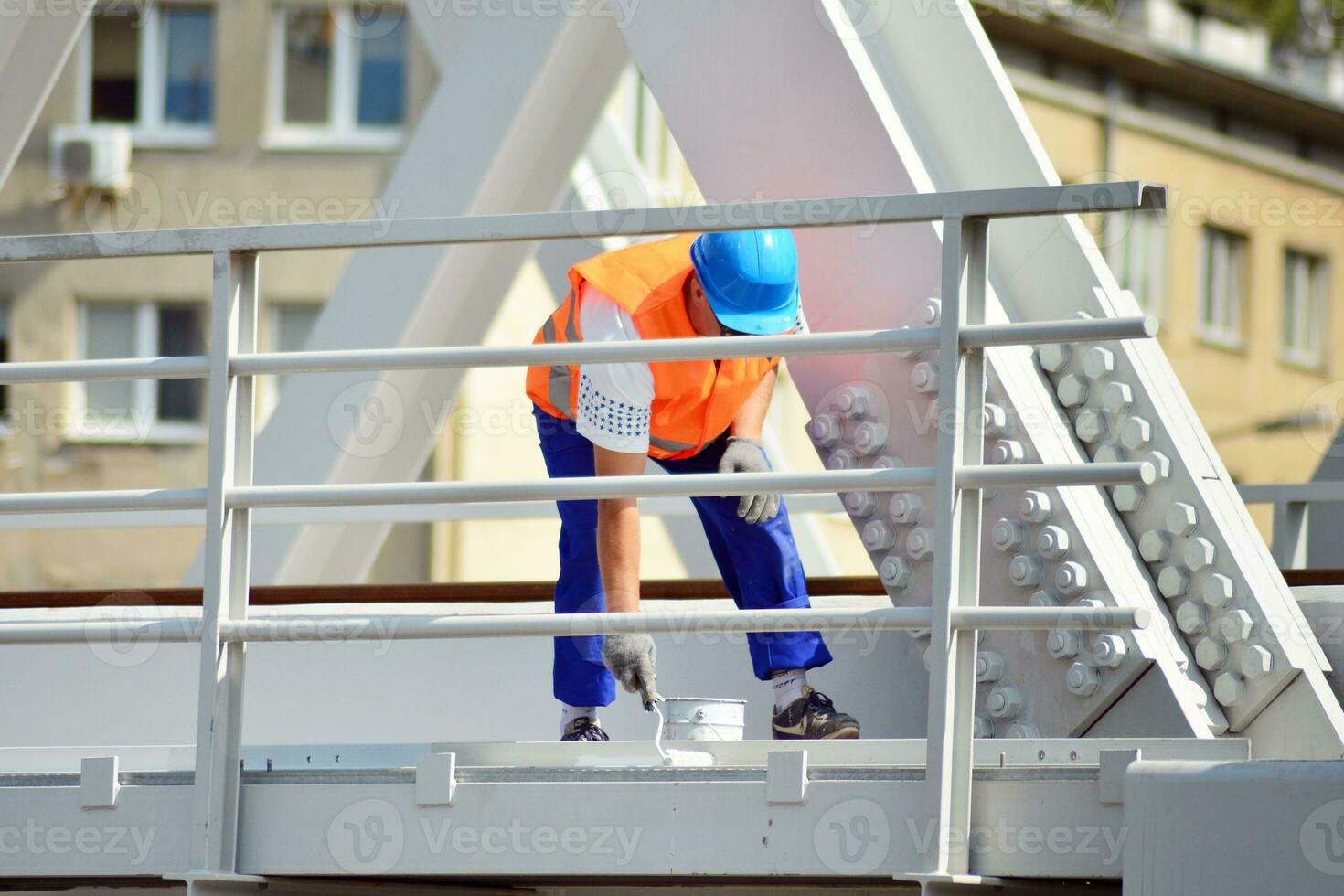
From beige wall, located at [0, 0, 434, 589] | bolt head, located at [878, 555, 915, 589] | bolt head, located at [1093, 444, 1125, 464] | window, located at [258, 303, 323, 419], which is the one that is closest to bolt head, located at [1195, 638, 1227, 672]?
bolt head, located at [1093, 444, 1125, 464]

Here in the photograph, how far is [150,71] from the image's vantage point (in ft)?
112

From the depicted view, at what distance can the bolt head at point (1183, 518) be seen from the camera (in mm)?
5051

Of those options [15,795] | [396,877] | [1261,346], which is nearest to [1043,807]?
[396,877]

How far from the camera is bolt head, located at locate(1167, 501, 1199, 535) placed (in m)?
5.05

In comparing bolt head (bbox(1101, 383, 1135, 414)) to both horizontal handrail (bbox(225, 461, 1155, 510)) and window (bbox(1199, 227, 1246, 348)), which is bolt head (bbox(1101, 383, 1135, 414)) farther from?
window (bbox(1199, 227, 1246, 348))

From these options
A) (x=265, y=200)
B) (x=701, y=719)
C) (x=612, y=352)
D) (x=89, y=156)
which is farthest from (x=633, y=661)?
(x=89, y=156)

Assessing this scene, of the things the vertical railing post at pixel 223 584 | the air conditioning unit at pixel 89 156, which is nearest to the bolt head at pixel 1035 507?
the vertical railing post at pixel 223 584

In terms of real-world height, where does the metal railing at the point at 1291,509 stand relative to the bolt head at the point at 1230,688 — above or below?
above

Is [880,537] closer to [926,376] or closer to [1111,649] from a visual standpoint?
[926,376]

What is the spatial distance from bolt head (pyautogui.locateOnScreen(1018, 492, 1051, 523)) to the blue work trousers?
0.58 meters

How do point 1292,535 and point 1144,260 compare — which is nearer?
point 1292,535

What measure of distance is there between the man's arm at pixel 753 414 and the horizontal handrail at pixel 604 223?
1037 millimetres

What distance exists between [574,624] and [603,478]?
0.28 metres

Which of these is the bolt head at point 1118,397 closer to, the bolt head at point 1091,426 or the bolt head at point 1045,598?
the bolt head at point 1091,426
